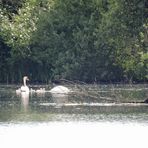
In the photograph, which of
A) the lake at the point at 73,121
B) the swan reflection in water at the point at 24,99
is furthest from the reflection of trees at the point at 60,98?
the swan reflection in water at the point at 24,99

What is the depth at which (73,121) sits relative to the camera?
4112 cm

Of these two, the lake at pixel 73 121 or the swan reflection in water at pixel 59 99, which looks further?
the swan reflection in water at pixel 59 99

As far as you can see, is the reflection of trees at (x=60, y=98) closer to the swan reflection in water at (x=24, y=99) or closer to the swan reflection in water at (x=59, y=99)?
the swan reflection in water at (x=59, y=99)

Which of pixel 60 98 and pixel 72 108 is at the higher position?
pixel 60 98

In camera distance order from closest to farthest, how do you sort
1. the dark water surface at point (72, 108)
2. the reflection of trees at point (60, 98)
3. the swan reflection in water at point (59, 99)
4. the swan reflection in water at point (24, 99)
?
the dark water surface at point (72, 108) → the swan reflection in water at point (24, 99) → the swan reflection in water at point (59, 99) → the reflection of trees at point (60, 98)

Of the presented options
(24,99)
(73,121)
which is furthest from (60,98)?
(73,121)

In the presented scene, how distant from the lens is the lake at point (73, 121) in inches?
1361

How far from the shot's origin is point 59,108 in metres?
47.4

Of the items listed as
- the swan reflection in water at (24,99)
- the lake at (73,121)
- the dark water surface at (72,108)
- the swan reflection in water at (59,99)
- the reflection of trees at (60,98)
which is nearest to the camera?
the lake at (73,121)

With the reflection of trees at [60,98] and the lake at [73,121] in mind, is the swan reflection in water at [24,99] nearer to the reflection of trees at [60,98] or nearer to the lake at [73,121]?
the lake at [73,121]

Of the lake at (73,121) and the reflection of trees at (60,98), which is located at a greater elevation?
the reflection of trees at (60,98)

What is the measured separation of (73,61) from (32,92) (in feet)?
44.3

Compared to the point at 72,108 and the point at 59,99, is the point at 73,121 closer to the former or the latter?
the point at 72,108

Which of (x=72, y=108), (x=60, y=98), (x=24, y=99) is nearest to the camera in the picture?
(x=72, y=108)
